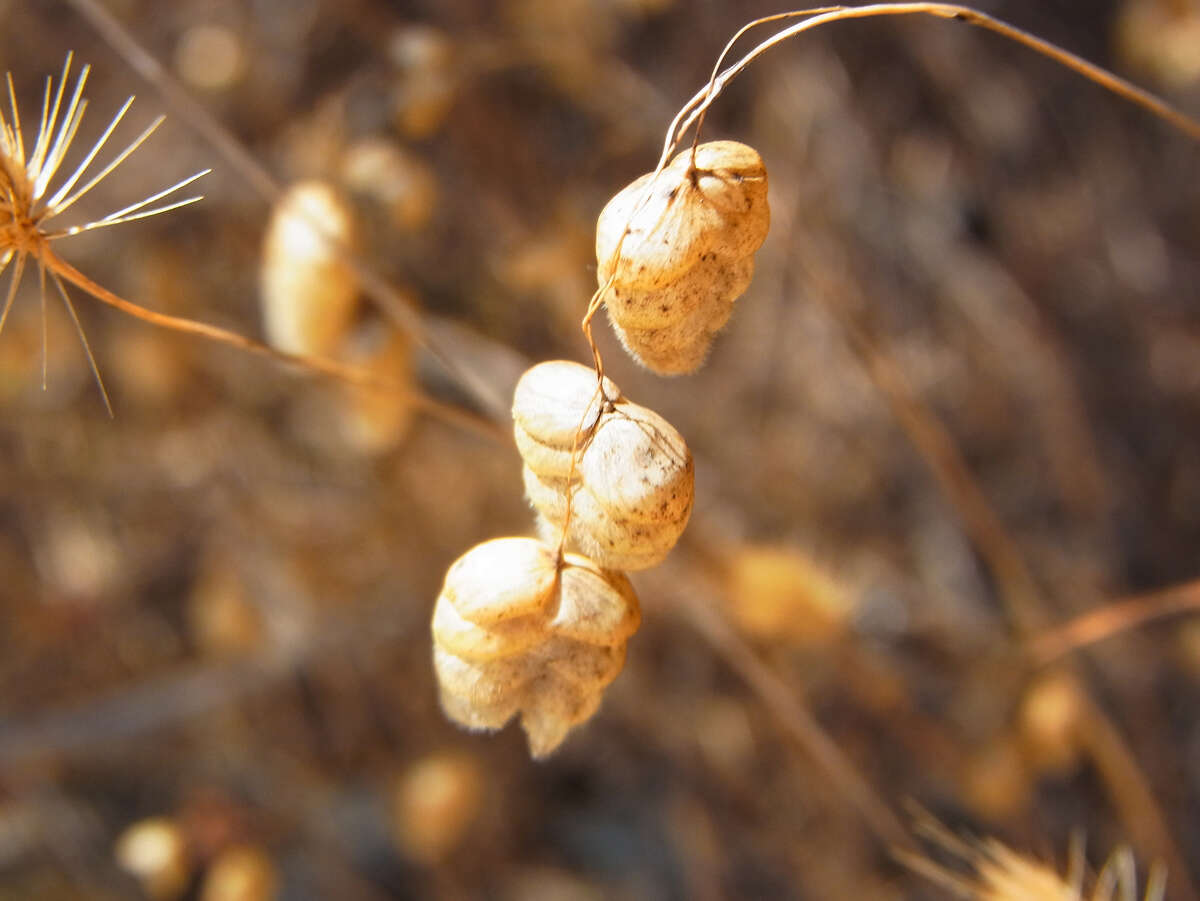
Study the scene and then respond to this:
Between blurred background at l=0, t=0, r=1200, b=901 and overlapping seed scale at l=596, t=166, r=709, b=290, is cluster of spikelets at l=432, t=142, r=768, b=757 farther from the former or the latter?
blurred background at l=0, t=0, r=1200, b=901

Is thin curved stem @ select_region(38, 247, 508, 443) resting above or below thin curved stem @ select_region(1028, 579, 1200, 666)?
above

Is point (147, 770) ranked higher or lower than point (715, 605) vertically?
higher

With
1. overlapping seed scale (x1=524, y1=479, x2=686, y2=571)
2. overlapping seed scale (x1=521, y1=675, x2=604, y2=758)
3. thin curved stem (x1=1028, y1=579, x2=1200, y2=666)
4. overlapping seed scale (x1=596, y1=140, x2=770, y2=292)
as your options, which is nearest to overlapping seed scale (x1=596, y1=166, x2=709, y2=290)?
overlapping seed scale (x1=596, y1=140, x2=770, y2=292)

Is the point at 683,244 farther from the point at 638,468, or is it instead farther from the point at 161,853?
the point at 161,853

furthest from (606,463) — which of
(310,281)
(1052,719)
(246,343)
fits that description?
(1052,719)

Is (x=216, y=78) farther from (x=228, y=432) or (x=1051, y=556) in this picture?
(x=1051, y=556)

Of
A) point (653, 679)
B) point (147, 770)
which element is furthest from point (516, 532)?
point (147, 770)
